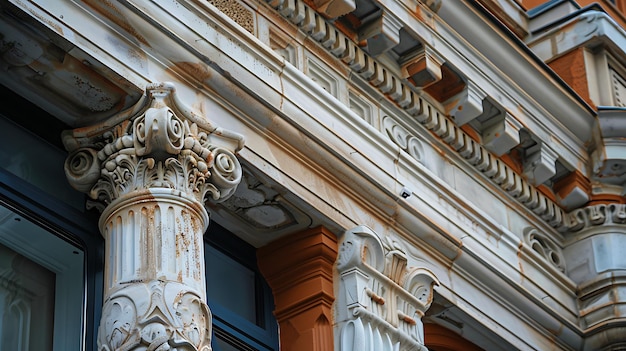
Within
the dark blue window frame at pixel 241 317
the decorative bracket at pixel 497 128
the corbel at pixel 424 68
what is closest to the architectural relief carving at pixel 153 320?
the dark blue window frame at pixel 241 317

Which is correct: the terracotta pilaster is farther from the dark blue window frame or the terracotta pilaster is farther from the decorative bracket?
the decorative bracket

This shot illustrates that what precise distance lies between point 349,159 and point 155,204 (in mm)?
2038

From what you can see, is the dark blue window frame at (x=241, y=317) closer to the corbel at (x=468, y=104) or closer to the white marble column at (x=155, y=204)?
the white marble column at (x=155, y=204)

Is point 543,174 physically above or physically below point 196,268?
above

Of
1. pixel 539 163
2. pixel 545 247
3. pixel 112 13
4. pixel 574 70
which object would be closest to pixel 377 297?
pixel 112 13

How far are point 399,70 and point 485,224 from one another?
4.46ft

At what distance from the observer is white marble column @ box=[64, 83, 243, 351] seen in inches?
366

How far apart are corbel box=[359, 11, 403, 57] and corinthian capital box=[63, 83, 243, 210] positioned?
232cm

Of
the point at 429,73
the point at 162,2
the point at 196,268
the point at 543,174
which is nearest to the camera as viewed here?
the point at 196,268

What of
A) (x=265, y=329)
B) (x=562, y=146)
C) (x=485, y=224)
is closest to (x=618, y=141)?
(x=562, y=146)

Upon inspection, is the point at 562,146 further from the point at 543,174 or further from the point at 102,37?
the point at 102,37

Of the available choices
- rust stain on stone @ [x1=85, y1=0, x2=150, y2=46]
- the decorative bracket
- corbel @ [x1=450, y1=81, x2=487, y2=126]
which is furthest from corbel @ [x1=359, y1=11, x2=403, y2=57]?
rust stain on stone @ [x1=85, y1=0, x2=150, y2=46]

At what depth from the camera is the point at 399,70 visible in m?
12.6

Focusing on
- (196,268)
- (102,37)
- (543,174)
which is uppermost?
(543,174)
